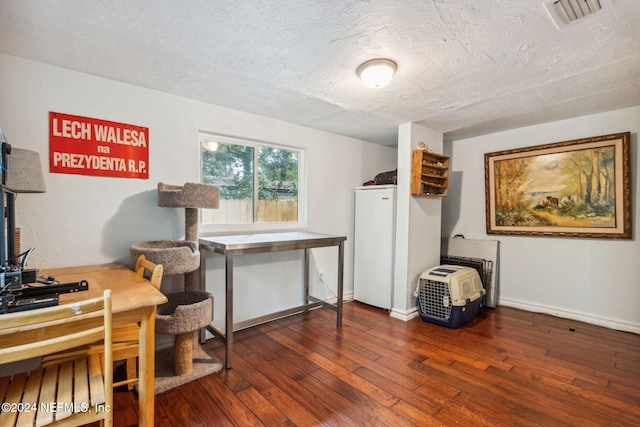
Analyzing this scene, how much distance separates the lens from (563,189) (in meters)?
3.15

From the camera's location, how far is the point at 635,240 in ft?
9.18

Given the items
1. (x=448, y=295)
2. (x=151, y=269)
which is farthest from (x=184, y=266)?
(x=448, y=295)

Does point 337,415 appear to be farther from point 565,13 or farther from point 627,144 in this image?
point 627,144

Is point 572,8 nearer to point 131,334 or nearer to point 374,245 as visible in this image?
point 374,245

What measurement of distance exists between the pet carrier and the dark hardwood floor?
0.42 feet

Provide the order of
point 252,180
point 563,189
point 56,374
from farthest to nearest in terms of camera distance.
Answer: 1. point 563,189
2. point 252,180
3. point 56,374

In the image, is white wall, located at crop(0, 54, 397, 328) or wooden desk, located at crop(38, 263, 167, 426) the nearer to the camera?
wooden desk, located at crop(38, 263, 167, 426)

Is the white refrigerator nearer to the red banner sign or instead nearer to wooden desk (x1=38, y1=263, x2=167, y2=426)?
the red banner sign

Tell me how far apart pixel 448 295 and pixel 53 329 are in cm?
293

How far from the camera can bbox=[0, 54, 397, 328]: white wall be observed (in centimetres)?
188

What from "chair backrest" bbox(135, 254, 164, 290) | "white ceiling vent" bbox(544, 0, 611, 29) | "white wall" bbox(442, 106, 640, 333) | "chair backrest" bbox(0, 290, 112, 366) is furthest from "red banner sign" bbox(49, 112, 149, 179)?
"white wall" bbox(442, 106, 640, 333)

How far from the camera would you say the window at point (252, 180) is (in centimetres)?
276

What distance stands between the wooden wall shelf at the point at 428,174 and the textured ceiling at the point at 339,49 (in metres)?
0.63

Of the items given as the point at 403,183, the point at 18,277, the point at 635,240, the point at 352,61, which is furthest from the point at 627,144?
the point at 18,277
